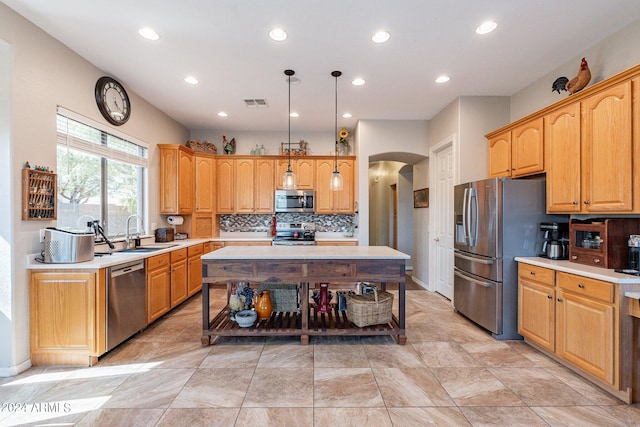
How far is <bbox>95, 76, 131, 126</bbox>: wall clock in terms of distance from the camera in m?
3.34

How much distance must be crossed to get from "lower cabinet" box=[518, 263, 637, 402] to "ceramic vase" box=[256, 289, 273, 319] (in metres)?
2.56

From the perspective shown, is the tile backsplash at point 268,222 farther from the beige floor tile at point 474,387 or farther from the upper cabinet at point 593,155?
the beige floor tile at point 474,387

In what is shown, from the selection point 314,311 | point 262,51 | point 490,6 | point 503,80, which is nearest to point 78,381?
point 314,311

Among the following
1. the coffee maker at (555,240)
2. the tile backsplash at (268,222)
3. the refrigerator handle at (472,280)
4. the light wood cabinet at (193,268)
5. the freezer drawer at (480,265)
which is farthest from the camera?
the tile backsplash at (268,222)

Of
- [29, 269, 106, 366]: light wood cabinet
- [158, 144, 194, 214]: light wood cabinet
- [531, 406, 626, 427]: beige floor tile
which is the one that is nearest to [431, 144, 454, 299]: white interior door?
[531, 406, 626, 427]: beige floor tile

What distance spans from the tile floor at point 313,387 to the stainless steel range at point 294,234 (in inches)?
93.4

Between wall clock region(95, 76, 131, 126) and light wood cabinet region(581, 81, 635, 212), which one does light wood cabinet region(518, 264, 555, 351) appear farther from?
wall clock region(95, 76, 131, 126)

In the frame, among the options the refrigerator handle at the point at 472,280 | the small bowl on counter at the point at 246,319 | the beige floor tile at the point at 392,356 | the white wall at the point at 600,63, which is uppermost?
the white wall at the point at 600,63

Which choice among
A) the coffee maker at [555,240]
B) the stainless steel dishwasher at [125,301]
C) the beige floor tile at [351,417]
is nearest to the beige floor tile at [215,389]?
the beige floor tile at [351,417]

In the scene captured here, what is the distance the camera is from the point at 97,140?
3447mm

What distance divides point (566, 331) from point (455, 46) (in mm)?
2696

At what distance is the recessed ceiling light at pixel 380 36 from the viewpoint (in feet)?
8.79

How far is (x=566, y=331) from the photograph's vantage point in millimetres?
2498

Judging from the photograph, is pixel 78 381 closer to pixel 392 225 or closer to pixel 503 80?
pixel 503 80
